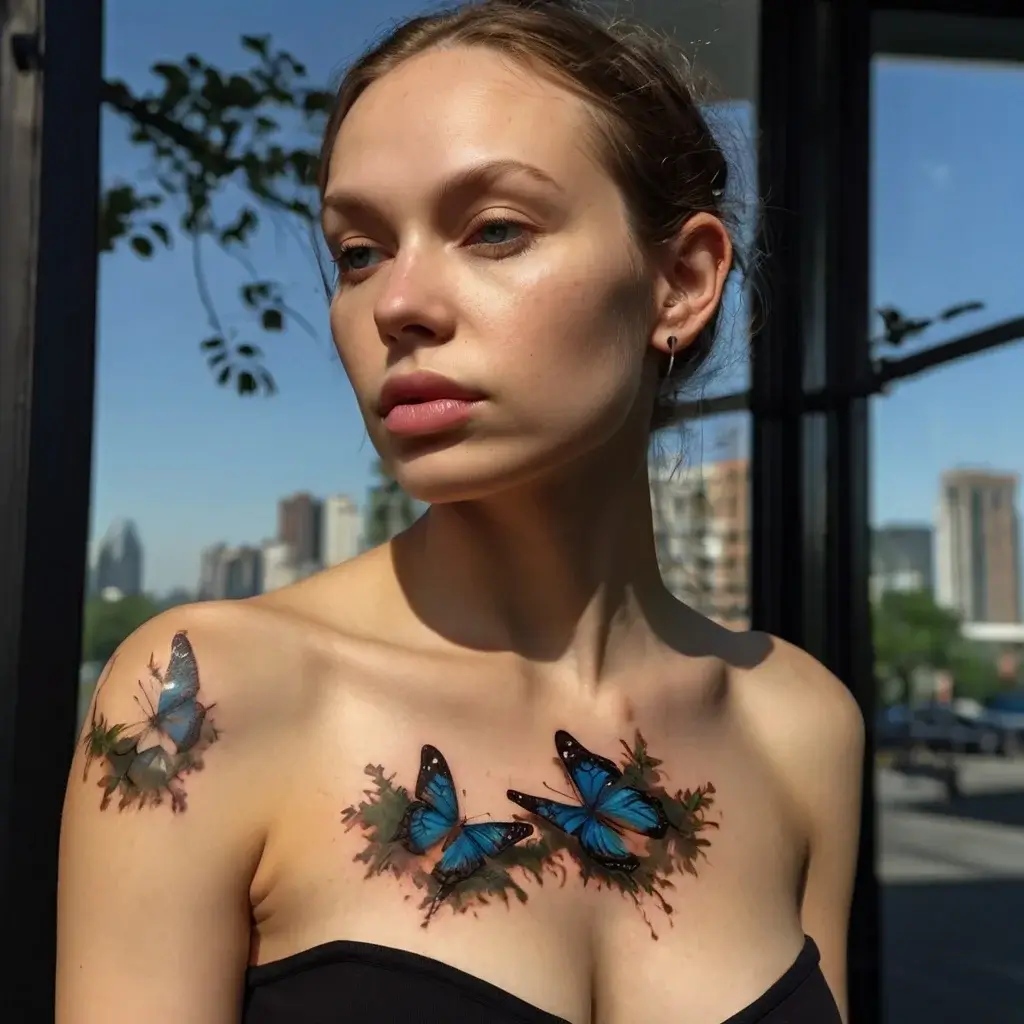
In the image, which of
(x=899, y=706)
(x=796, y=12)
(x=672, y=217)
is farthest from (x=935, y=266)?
(x=672, y=217)

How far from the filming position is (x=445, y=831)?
0.76 m

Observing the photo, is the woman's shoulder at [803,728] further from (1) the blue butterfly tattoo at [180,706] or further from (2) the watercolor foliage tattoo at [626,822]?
(1) the blue butterfly tattoo at [180,706]

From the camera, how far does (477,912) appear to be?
0.74m

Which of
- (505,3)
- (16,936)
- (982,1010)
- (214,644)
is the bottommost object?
(982,1010)

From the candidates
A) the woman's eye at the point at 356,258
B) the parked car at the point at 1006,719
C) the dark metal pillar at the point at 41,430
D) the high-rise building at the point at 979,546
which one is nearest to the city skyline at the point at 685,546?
the high-rise building at the point at 979,546

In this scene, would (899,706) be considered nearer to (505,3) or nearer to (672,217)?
(672,217)

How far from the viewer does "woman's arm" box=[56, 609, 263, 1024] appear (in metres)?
0.67

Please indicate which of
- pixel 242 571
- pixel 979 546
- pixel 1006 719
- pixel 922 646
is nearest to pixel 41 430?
pixel 242 571

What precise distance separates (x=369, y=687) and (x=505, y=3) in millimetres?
572

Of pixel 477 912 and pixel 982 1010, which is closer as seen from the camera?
pixel 477 912

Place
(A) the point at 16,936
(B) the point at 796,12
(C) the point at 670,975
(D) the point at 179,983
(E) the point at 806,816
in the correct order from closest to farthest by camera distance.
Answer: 1. (D) the point at 179,983
2. (C) the point at 670,975
3. (E) the point at 806,816
4. (A) the point at 16,936
5. (B) the point at 796,12

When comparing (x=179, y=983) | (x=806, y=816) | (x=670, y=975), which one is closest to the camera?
(x=179, y=983)

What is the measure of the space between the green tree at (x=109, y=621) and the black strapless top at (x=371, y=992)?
0.99 m

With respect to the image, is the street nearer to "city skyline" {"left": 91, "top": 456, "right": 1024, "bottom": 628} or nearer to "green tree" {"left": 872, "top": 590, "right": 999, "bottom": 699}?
"green tree" {"left": 872, "top": 590, "right": 999, "bottom": 699}
